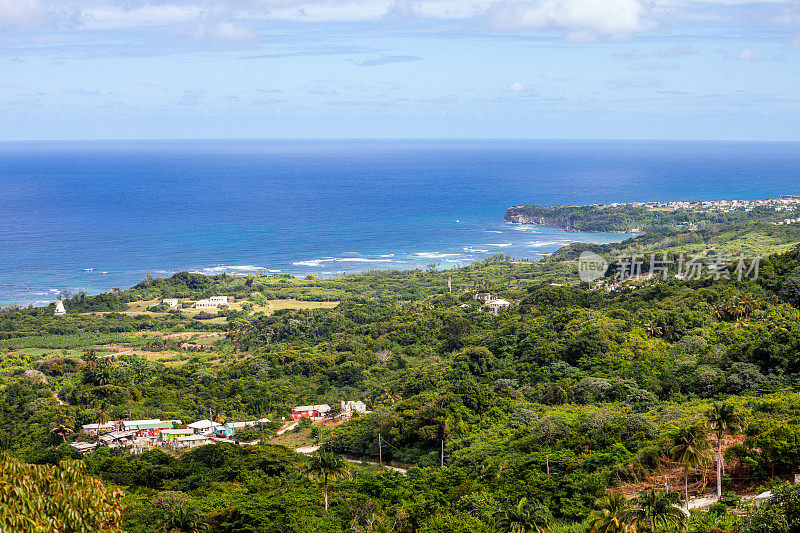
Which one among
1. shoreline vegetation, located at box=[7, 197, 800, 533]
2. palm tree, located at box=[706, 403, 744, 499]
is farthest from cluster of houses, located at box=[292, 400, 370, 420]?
palm tree, located at box=[706, 403, 744, 499]

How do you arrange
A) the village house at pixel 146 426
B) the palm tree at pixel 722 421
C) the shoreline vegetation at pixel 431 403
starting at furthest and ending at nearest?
1. the village house at pixel 146 426
2. the shoreline vegetation at pixel 431 403
3. the palm tree at pixel 722 421

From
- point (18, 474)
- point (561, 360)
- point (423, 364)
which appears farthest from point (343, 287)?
point (18, 474)

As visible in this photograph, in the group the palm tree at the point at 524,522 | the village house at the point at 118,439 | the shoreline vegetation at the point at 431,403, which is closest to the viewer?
the palm tree at the point at 524,522

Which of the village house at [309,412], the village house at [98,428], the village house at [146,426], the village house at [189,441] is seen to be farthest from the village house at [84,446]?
the village house at [309,412]

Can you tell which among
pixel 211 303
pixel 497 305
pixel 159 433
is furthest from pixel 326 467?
pixel 211 303

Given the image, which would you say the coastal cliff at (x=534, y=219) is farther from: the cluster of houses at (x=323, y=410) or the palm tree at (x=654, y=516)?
the palm tree at (x=654, y=516)

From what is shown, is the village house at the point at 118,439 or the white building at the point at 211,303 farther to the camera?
the white building at the point at 211,303

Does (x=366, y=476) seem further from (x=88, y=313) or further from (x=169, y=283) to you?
(x=169, y=283)
